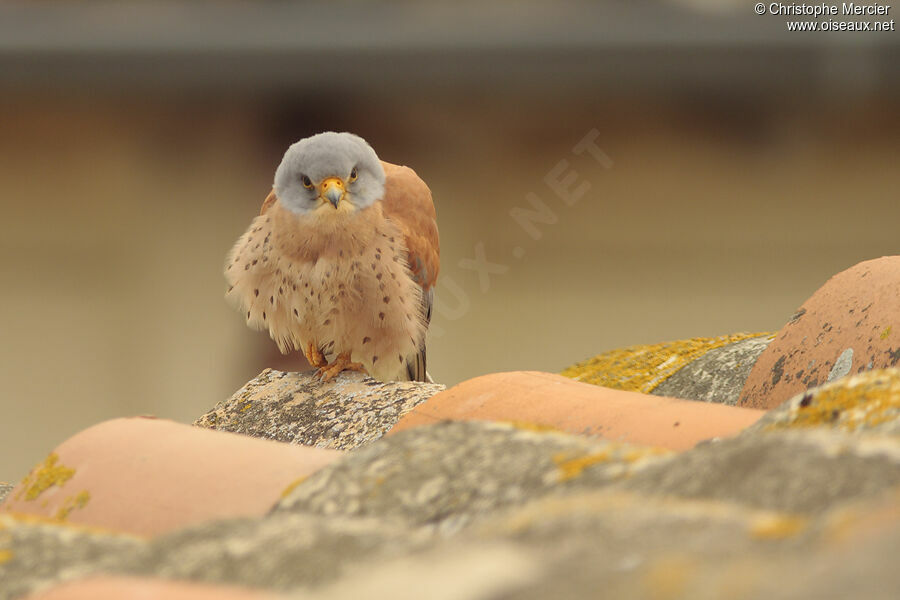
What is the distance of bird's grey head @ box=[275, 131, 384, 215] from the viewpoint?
1.96 meters

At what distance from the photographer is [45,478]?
97 cm

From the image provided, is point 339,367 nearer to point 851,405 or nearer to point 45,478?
point 45,478

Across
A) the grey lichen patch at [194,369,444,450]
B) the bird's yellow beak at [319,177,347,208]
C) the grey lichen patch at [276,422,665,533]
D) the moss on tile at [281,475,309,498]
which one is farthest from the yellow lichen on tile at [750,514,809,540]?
the bird's yellow beak at [319,177,347,208]

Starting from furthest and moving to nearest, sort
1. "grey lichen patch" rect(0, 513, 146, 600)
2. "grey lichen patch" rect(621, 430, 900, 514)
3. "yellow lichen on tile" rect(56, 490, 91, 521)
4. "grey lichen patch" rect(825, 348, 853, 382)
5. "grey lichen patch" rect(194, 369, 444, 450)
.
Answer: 1. "grey lichen patch" rect(194, 369, 444, 450)
2. "grey lichen patch" rect(825, 348, 853, 382)
3. "yellow lichen on tile" rect(56, 490, 91, 521)
4. "grey lichen patch" rect(0, 513, 146, 600)
5. "grey lichen patch" rect(621, 430, 900, 514)

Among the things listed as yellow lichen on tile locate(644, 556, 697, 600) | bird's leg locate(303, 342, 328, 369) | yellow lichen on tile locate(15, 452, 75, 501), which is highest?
bird's leg locate(303, 342, 328, 369)

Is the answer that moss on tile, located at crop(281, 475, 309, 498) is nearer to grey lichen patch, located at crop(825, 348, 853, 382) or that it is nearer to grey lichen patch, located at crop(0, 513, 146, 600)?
grey lichen patch, located at crop(0, 513, 146, 600)

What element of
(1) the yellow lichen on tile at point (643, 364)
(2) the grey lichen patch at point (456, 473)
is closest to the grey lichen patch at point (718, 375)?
(1) the yellow lichen on tile at point (643, 364)

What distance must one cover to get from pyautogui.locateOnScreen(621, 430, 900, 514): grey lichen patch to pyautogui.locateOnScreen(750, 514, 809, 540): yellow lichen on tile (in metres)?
0.03

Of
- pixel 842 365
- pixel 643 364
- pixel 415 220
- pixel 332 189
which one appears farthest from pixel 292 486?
pixel 643 364

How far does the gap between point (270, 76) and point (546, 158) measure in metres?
1.16

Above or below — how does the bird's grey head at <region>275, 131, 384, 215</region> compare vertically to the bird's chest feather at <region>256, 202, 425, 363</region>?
above

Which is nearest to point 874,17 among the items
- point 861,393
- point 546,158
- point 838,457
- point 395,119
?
point 546,158

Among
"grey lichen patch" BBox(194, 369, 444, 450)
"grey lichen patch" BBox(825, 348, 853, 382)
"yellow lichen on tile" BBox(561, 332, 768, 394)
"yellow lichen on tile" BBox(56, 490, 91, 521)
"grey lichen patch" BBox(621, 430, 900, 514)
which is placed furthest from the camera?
"yellow lichen on tile" BBox(561, 332, 768, 394)

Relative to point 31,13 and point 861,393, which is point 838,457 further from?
point 31,13
